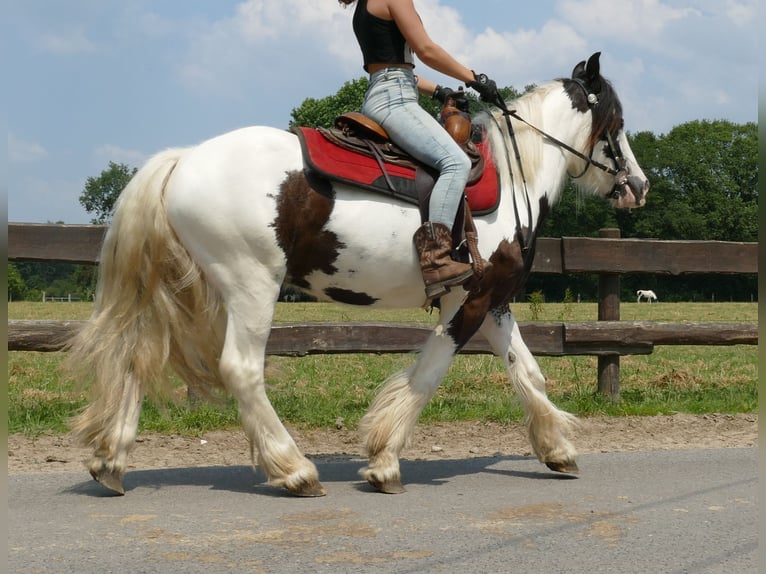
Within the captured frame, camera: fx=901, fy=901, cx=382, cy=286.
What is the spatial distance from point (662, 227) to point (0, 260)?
179ft

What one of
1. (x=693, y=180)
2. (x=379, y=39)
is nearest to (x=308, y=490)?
(x=379, y=39)

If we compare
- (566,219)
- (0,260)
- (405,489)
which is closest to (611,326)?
(405,489)

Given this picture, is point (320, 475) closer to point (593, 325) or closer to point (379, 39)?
point (379, 39)

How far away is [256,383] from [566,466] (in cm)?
207

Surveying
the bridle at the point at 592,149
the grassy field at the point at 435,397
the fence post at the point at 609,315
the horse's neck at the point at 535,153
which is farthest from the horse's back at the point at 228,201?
the fence post at the point at 609,315

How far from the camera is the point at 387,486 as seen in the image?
5172mm

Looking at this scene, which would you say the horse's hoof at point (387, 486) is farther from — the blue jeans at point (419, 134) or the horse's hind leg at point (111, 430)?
the blue jeans at point (419, 134)

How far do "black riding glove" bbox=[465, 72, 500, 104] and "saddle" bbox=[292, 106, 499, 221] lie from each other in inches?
9.3

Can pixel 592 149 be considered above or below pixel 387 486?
above

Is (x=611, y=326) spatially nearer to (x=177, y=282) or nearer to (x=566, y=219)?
(x=177, y=282)

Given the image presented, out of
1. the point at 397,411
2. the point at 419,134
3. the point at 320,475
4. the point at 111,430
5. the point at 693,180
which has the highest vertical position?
the point at 693,180

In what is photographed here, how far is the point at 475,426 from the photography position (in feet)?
25.1

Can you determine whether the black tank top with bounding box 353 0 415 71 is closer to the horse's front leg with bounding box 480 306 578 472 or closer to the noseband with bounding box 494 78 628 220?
the noseband with bounding box 494 78 628 220

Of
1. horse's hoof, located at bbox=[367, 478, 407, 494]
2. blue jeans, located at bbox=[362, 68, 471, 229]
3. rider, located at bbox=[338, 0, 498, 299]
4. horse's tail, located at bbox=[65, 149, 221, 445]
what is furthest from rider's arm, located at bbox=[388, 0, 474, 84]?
horse's hoof, located at bbox=[367, 478, 407, 494]
